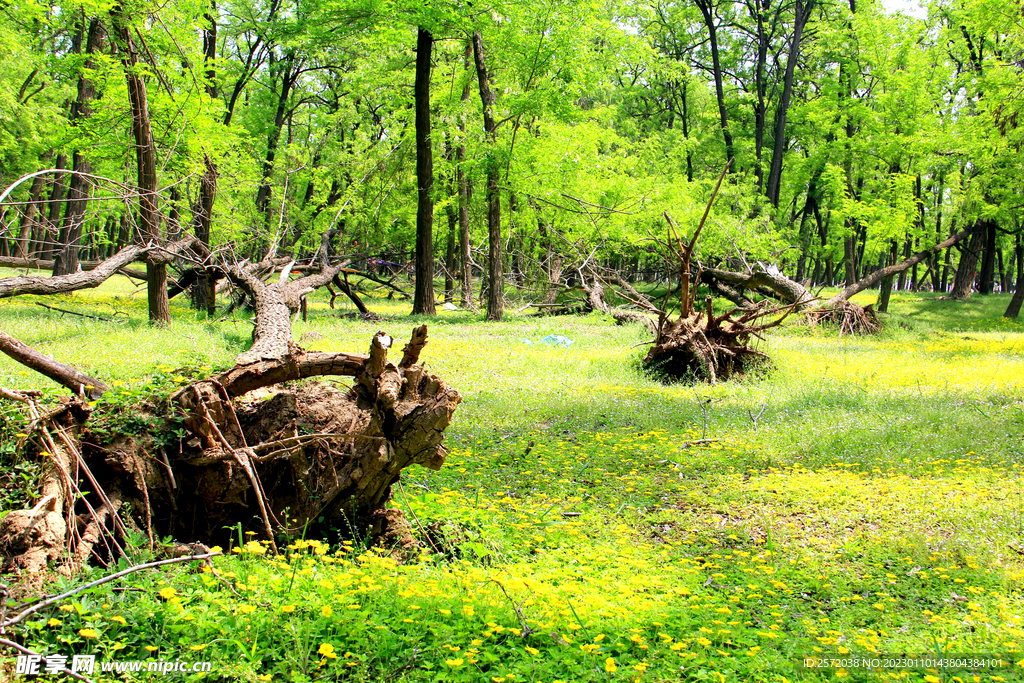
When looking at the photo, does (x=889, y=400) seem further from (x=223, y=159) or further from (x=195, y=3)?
(x=223, y=159)

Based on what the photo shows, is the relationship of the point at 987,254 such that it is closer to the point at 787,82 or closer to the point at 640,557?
the point at 787,82

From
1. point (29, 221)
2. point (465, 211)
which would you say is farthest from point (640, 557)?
point (465, 211)

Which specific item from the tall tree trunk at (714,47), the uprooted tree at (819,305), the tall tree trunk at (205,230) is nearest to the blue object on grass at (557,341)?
the uprooted tree at (819,305)

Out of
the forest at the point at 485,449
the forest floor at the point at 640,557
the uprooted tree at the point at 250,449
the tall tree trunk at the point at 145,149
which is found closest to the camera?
the forest floor at the point at 640,557

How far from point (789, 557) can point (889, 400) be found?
534cm

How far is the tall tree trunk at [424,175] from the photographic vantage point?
700 inches

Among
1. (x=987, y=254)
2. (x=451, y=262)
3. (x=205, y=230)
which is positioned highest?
(x=987, y=254)

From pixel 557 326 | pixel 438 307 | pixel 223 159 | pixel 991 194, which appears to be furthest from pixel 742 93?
pixel 223 159

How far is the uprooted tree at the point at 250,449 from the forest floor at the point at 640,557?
0.70 feet

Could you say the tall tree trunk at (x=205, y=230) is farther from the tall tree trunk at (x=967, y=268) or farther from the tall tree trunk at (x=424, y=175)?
the tall tree trunk at (x=967, y=268)

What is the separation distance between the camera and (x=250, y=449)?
4.06 meters

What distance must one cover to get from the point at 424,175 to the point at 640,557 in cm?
1548

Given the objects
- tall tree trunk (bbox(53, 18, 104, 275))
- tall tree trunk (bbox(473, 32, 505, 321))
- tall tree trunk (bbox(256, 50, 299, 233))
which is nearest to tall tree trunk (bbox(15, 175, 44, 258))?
tall tree trunk (bbox(53, 18, 104, 275))

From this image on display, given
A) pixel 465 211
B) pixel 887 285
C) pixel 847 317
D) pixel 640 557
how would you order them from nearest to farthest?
pixel 640 557, pixel 847 317, pixel 465 211, pixel 887 285
